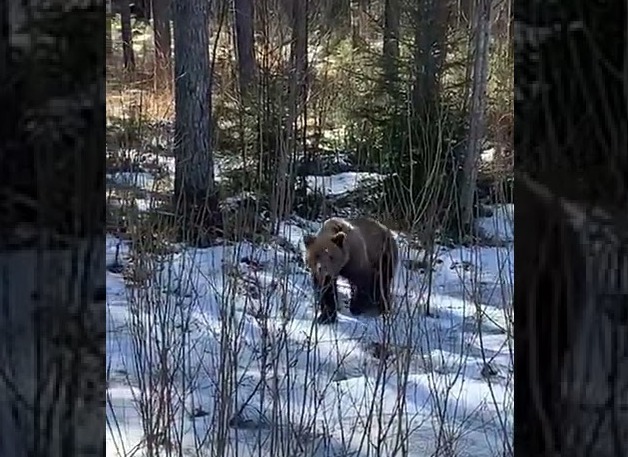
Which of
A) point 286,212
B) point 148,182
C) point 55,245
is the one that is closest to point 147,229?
point 286,212

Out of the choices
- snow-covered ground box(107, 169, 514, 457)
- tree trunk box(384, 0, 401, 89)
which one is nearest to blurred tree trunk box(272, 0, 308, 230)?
snow-covered ground box(107, 169, 514, 457)

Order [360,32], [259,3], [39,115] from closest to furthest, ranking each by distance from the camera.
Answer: [39,115] < [259,3] < [360,32]

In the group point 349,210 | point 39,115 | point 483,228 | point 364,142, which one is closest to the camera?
point 39,115

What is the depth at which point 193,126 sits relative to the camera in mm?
3768

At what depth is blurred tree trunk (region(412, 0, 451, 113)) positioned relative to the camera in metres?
4.32

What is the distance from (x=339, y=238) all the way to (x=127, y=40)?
1417 millimetres

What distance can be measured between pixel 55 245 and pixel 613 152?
359 millimetres

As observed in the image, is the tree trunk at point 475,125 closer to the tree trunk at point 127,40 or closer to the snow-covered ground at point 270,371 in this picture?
the snow-covered ground at point 270,371

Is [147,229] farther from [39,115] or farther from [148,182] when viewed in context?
[39,115]

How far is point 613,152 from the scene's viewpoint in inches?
25.4

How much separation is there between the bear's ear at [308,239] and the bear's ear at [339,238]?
1.40ft

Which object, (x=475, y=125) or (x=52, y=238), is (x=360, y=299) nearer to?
(x=475, y=125)

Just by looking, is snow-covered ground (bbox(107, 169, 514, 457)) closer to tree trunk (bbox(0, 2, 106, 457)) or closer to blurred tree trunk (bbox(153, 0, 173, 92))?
blurred tree trunk (bbox(153, 0, 173, 92))

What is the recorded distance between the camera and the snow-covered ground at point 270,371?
2.42 meters
